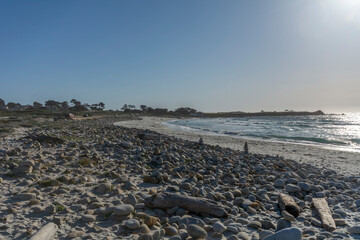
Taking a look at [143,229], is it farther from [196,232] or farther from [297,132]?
[297,132]

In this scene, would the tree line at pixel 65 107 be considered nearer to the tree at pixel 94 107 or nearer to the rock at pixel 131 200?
the tree at pixel 94 107

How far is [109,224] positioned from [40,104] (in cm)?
9517

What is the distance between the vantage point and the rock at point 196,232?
133 inches

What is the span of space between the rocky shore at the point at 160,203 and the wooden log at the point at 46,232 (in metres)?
0.02

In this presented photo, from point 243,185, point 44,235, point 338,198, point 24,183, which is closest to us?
point 44,235

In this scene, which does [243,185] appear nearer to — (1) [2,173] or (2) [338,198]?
(2) [338,198]

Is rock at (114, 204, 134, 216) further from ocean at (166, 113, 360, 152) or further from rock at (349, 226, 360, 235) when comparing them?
ocean at (166, 113, 360, 152)

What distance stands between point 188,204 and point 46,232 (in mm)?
2131

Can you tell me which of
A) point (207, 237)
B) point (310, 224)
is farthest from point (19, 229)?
point (310, 224)

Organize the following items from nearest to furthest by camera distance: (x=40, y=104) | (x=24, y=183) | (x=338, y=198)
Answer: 1. (x=24, y=183)
2. (x=338, y=198)
3. (x=40, y=104)

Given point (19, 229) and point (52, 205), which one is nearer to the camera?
point (19, 229)

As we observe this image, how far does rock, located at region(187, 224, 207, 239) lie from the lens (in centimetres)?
338

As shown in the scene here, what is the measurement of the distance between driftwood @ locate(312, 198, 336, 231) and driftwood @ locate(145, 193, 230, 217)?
159 centimetres

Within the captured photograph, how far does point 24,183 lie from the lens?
4.95m
